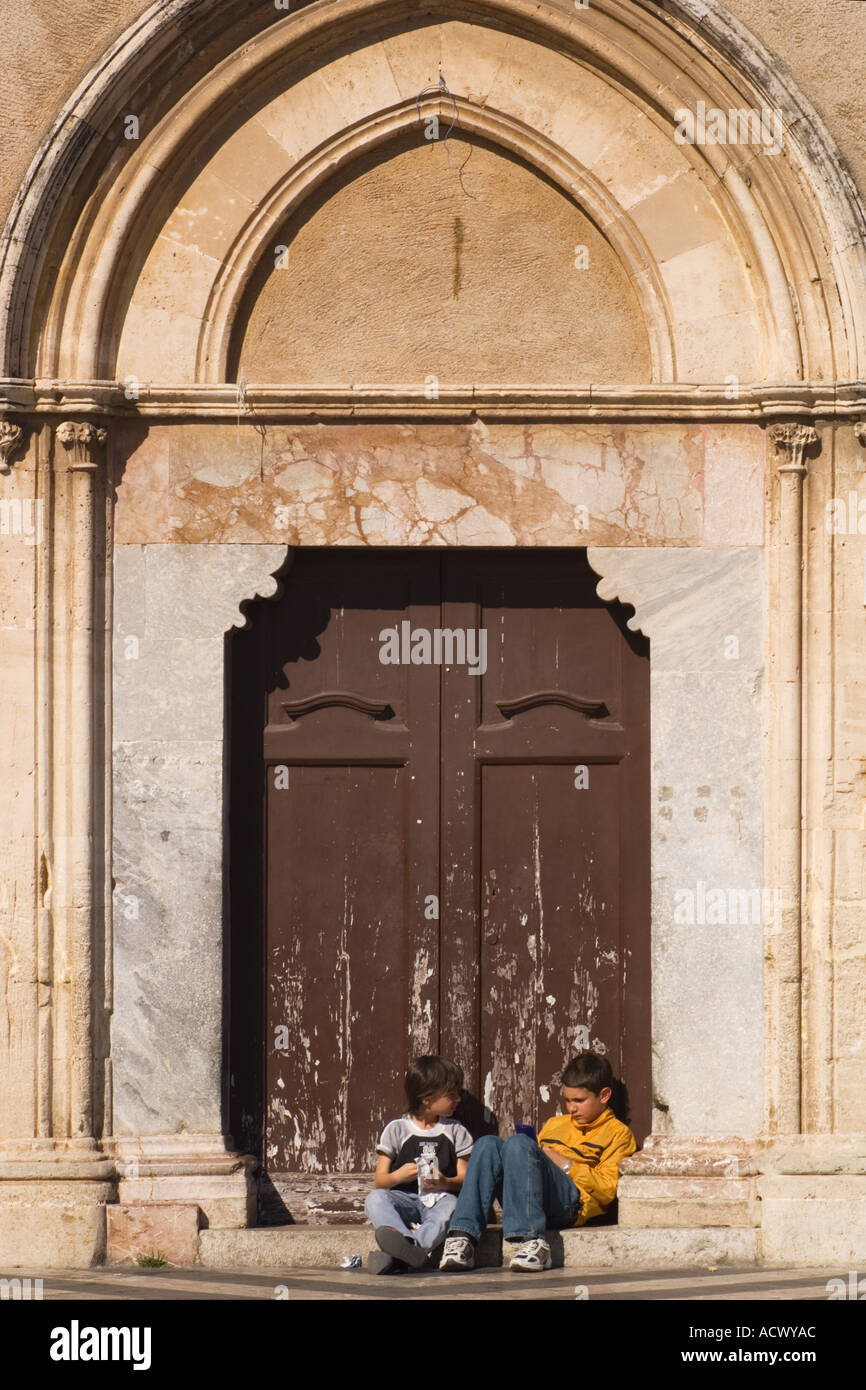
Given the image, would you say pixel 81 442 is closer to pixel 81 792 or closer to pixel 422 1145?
pixel 81 792

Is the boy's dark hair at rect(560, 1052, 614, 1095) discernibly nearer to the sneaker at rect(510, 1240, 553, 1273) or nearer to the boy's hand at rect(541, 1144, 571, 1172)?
the boy's hand at rect(541, 1144, 571, 1172)

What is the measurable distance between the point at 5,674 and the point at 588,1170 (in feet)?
9.13

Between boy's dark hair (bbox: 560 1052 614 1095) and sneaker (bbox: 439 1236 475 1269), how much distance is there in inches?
28.3

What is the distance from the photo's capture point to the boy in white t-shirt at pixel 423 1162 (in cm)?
630

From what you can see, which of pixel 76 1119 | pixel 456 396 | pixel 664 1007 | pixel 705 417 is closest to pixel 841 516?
pixel 705 417

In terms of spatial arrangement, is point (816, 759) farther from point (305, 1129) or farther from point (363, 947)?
point (305, 1129)

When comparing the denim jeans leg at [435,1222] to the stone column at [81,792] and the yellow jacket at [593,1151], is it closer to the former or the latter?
the yellow jacket at [593,1151]

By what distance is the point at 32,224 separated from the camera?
6.38 m

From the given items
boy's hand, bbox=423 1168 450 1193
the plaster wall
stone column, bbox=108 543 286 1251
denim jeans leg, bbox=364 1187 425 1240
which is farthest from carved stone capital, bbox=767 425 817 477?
denim jeans leg, bbox=364 1187 425 1240

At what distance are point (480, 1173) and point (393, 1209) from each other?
13.2 inches

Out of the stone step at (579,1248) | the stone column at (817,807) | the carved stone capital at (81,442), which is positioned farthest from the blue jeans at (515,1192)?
the carved stone capital at (81,442)

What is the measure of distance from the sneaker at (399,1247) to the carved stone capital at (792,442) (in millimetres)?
3051

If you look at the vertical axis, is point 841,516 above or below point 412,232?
below

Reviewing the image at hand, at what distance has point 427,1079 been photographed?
6516 mm
